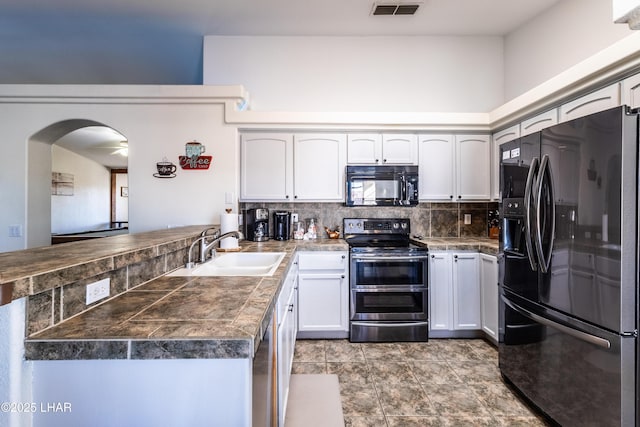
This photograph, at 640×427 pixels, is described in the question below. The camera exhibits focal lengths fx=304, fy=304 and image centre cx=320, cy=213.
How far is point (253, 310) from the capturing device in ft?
3.28

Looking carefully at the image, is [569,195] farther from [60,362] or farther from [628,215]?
[60,362]

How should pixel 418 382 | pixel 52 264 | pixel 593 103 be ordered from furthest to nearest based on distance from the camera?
pixel 418 382 → pixel 593 103 → pixel 52 264

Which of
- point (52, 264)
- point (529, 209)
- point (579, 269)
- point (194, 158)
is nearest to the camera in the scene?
point (52, 264)

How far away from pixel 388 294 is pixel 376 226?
841 mm

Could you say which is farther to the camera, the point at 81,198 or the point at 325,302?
the point at 81,198

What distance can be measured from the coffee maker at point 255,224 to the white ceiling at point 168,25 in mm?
1946

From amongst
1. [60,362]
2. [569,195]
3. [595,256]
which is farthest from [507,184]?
[60,362]

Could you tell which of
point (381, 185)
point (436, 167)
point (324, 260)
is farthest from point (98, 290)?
point (436, 167)

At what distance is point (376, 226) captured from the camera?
11.2 ft

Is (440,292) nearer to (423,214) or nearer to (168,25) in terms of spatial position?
(423,214)

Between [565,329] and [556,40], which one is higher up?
[556,40]

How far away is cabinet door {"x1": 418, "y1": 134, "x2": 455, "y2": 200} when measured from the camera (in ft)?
10.6

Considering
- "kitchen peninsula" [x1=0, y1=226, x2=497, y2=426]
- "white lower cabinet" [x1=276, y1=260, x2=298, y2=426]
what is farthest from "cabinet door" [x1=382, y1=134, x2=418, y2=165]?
"kitchen peninsula" [x1=0, y1=226, x2=497, y2=426]

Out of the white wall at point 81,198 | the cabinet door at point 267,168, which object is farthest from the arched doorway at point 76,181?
the cabinet door at point 267,168
